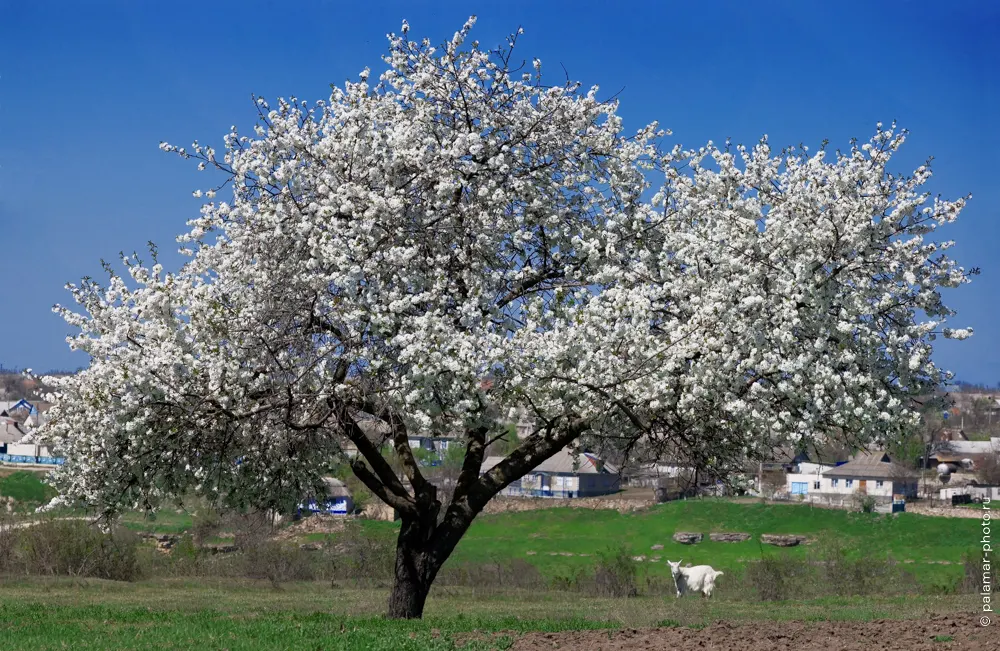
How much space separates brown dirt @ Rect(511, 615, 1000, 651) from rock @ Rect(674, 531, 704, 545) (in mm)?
46212

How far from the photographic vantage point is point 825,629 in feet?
38.1

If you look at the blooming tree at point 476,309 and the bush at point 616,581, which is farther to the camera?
the bush at point 616,581

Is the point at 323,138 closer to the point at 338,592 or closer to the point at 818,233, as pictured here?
the point at 818,233

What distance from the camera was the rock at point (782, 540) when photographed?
57031mm

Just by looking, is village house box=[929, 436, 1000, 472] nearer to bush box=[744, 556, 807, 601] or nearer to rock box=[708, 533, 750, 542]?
rock box=[708, 533, 750, 542]

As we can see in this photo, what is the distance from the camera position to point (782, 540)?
57250 mm

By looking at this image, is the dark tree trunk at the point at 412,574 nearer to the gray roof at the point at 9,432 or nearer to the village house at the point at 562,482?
the village house at the point at 562,482

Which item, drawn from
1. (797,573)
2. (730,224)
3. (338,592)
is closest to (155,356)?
(730,224)

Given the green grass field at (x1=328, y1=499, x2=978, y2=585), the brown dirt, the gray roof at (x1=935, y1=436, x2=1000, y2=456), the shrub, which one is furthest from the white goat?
the gray roof at (x1=935, y1=436, x2=1000, y2=456)

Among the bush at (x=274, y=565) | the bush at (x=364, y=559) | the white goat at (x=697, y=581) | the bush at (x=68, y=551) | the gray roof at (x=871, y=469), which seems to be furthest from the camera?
the gray roof at (x=871, y=469)

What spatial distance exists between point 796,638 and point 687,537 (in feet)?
158

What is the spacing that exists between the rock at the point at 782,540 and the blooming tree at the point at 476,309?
44.3 metres

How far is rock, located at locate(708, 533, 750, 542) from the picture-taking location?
58312 mm

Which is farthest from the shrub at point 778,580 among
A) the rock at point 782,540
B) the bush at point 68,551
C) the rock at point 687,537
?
the rock at point 782,540
